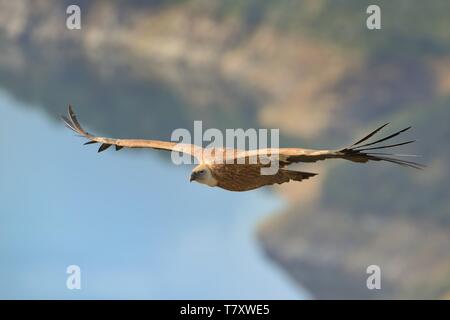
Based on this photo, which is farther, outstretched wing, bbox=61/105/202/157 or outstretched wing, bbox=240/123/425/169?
outstretched wing, bbox=61/105/202/157

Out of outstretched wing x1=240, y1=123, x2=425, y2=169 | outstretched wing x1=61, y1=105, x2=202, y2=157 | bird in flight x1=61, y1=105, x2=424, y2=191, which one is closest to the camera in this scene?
outstretched wing x1=240, y1=123, x2=425, y2=169

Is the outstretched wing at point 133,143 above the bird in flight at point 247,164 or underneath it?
above

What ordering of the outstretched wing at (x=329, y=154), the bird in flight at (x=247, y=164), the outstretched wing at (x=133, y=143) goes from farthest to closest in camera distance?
the outstretched wing at (x=133, y=143) → the bird in flight at (x=247, y=164) → the outstretched wing at (x=329, y=154)

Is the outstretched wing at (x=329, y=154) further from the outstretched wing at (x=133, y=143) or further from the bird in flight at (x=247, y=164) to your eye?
the outstretched wing at (x=133, y=143)

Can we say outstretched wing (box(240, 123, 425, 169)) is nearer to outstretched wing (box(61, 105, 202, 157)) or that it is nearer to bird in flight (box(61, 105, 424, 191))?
bird in flight (box(61, 105, 424, 191))

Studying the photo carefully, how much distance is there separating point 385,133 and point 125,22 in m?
14.2

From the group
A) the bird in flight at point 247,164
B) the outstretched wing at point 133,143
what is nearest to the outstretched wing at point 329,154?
the bird in flight at point 247,164

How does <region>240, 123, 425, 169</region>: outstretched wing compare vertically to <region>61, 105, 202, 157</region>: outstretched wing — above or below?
below

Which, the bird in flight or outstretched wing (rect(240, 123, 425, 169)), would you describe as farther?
the bird in flight

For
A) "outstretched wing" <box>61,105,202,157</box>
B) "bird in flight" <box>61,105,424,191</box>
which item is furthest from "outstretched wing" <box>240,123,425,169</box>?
"outstretched wing" <box>61,105,202,157</box>

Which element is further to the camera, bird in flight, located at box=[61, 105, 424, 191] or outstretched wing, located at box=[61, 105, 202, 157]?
outstretched wing, located at box=[61, 105, 202, 157]

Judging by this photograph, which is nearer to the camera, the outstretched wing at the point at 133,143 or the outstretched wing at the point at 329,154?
the outstretched wing at the point at 329,154

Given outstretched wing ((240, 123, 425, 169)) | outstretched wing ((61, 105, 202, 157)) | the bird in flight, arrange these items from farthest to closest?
outstretched wing ((61, 105, 202, 157)), the bird in flight, outstretched wing ((240, 123, 425, 169))
